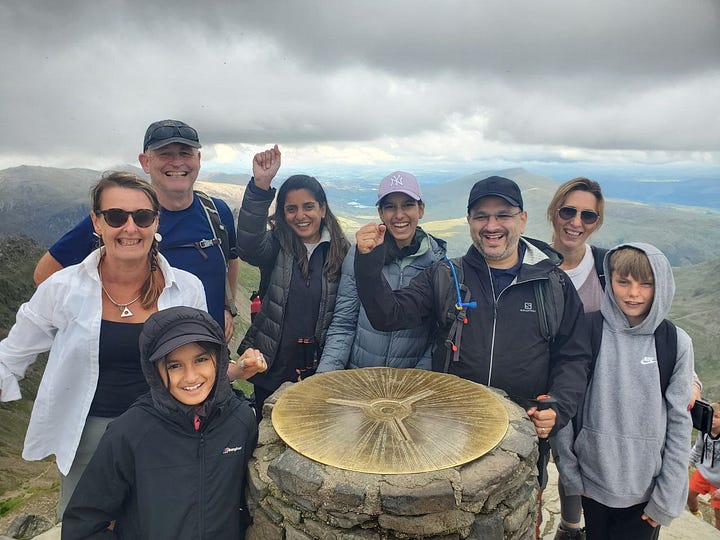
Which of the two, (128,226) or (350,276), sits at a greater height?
(128,226)

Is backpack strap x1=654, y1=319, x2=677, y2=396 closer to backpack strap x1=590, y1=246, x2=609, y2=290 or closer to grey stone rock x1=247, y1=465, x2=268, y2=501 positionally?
backpack strap x1=590, y1=246, x2=609, y2=290

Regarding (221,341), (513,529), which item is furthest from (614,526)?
(221,341)

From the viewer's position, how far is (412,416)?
4.21 metres

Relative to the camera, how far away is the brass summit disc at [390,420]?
3.65 metres

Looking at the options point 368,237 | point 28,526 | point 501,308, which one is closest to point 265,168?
point 368,237

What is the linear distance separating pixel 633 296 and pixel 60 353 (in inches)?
207

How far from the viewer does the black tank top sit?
3.90m

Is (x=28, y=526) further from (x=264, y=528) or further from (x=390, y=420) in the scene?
(x=390, y=420)

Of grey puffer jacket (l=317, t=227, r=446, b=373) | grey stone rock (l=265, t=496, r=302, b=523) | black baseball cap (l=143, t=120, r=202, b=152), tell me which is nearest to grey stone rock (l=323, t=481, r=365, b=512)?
grey stone rock (l=265, t=496, r=302, b=523)

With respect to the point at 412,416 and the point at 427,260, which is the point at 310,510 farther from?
the point at 427,260

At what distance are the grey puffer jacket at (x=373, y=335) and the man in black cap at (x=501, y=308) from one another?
14.7 inches

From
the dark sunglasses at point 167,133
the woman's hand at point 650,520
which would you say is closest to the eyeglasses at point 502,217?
the woman's hand at point 650,520

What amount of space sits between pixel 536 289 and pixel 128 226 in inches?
154

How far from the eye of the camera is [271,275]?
5.77 m
